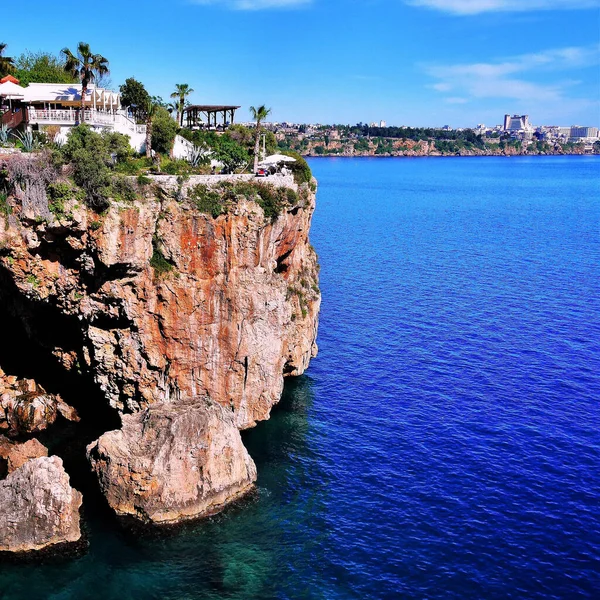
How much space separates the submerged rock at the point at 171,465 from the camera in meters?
35.0

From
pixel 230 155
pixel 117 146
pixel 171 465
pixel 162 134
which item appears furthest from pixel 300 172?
pixel 171 465

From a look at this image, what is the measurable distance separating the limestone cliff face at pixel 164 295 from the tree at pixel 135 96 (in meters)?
25.6

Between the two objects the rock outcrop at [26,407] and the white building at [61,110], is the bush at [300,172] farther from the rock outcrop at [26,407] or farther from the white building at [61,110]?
the rock outcrop at [26,407]

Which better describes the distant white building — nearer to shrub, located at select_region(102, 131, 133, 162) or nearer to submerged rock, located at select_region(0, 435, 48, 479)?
shrub, located at select_region(102, 131, 133, 162)

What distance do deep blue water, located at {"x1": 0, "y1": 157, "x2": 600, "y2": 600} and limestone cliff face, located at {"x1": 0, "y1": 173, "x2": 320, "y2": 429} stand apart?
6103 mm

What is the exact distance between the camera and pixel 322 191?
179 m

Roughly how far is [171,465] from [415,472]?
15.3 m

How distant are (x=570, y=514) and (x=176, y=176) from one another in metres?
30.5

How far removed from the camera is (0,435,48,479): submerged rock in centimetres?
3847

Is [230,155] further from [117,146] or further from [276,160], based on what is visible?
[117,146]

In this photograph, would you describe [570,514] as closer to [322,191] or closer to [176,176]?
[176,176]

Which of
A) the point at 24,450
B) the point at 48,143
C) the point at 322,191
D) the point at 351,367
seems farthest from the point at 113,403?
the point at 322,191

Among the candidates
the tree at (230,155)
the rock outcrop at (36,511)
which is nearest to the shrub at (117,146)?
the tree at (230,155)

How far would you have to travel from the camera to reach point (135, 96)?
62812 mm
